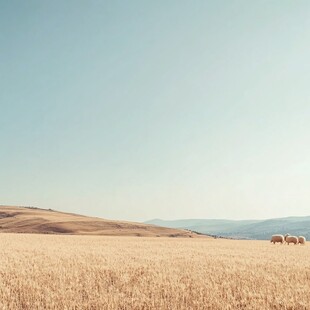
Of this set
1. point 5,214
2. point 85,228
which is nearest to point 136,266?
point 85,228

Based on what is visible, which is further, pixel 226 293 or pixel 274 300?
pixel 226 293

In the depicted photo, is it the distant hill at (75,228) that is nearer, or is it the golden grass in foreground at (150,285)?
the golden grass in foreground at (150,285)

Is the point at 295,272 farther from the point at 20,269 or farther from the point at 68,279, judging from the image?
the point at 20,269

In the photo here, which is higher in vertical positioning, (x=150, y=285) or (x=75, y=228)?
(x=75, y=228)

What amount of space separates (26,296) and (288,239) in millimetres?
40835

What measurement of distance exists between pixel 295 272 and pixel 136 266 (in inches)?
270

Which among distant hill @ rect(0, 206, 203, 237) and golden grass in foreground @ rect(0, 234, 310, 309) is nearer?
golden grass in foreground @ rect(0, 234, 310, 309)

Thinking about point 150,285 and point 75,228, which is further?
point 75,228

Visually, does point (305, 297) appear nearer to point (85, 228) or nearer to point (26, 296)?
point (26, 296)

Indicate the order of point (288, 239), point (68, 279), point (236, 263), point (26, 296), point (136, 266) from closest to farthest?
point (26, 296), point (68, 279), point (136, 266), point (236, 263), point (288, 239)

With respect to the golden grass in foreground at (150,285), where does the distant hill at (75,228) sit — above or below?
above

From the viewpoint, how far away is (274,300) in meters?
11.2

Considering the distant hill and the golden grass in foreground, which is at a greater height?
the distant hill

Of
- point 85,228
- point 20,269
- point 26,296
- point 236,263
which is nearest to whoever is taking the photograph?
point 26,296
